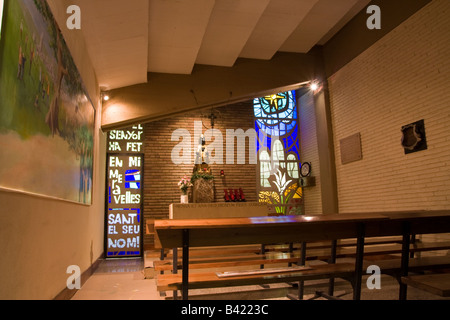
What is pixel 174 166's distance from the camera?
8.22 metres

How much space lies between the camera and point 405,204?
5270 mm

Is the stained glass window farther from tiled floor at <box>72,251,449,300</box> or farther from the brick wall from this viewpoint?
tiled floor at <box>72,251,449,300</box>

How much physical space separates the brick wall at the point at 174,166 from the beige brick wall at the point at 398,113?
253cm

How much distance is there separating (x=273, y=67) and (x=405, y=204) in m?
3.68

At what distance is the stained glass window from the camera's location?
8.78m

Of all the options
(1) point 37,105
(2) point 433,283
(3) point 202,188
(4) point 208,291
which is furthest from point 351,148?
(1) point 37,105

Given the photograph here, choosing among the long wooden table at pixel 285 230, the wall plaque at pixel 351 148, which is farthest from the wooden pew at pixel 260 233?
the wall plaque at pixel 351 148

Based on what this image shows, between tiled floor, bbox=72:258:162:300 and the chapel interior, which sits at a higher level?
the chapel interior

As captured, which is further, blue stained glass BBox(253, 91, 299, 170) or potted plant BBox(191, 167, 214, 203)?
blue stained glass BBox(253, 91, 299, 170)

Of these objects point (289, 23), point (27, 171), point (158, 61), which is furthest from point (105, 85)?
point (27, 171)

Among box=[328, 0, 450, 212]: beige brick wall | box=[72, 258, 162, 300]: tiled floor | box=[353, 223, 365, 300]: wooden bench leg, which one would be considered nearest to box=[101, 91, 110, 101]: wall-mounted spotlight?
box=[72, 258, 162, 300]: tiled floor

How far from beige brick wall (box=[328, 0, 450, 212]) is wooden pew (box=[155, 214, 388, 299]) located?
9.34ft

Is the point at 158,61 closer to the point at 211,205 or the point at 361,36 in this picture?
the point at 211,205

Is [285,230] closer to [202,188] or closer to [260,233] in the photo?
[260,233]
